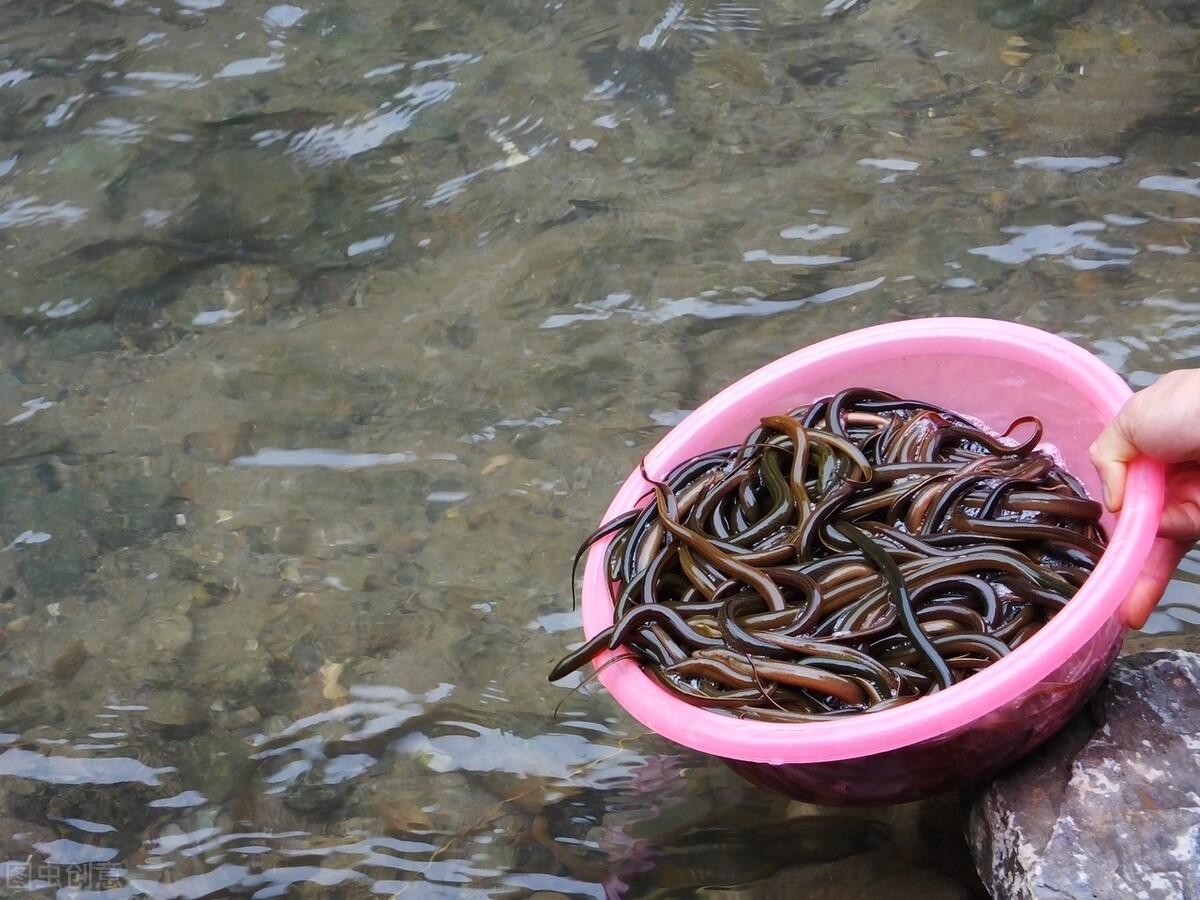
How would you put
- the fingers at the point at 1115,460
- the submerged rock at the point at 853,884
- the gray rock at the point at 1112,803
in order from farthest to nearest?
the submerged rock at the point at 853,884 < the fingers at the point at 1115,460 < the gray rock at the point at 1112,803

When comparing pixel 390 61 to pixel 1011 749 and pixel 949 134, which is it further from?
pixel 1011 749

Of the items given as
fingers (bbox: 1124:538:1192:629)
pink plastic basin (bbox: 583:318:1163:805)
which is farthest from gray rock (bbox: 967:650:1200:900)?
fingers (bbox: 1124:538:1192:629)

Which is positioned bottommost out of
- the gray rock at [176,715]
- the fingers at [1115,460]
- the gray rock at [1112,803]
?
the gray rock at [176,715]

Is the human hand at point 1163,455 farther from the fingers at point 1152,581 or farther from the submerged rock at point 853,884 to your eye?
the submerged rock at point 853,884

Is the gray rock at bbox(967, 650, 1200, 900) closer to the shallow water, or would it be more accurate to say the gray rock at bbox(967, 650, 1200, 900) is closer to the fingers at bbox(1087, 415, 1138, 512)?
the shallow water

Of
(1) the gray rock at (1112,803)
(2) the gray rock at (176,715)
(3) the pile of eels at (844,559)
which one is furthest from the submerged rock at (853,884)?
(2) the gray rock at (176,715)
